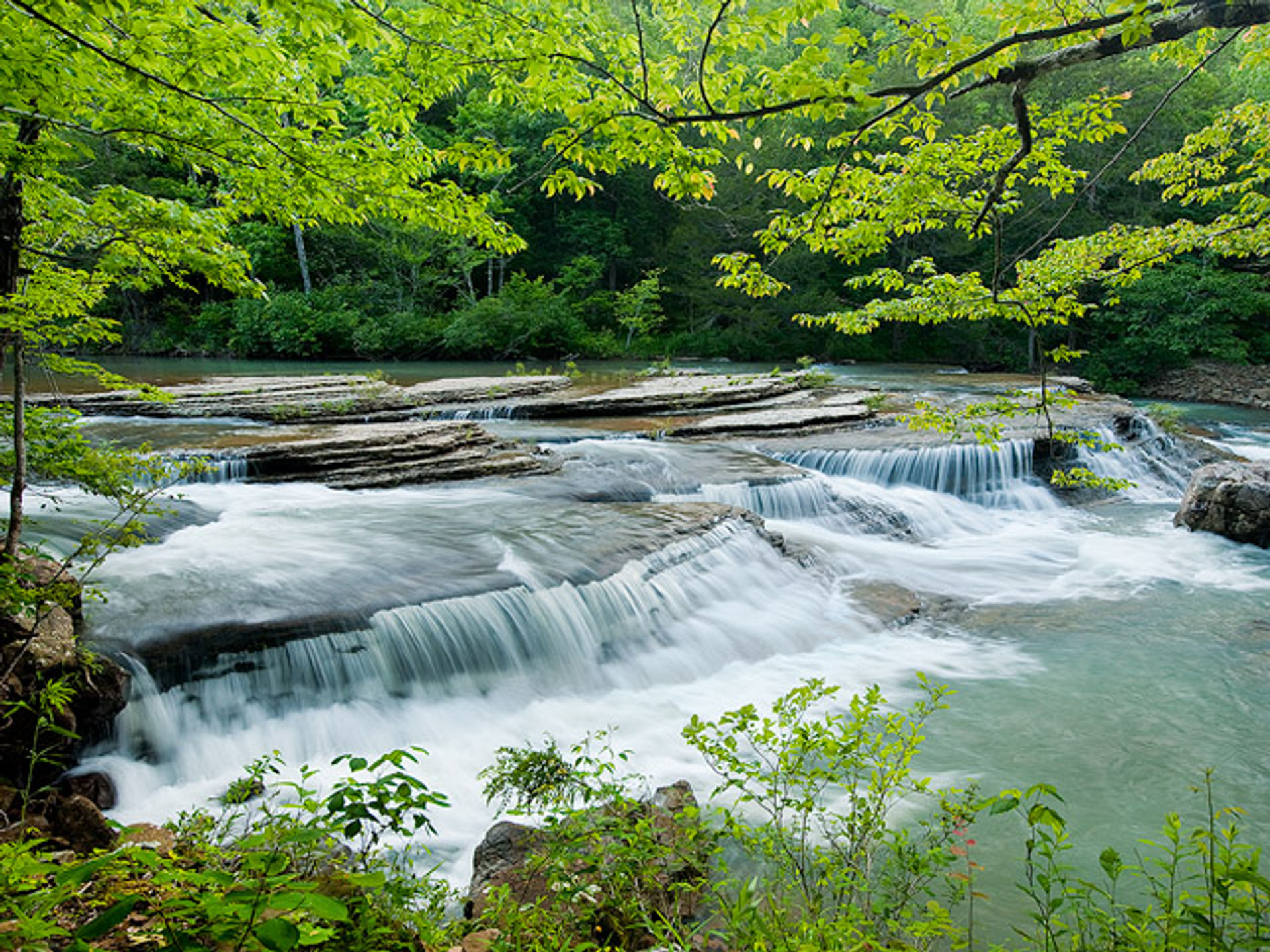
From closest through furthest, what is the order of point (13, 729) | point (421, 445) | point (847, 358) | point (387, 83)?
point (13, 729) < point (387, 83) < point (421, 445) < point (847, 358)

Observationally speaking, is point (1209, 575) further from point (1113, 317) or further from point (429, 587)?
point (1113, 317)

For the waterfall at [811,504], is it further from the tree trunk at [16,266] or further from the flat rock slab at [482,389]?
the flat rock slab at [482,389]

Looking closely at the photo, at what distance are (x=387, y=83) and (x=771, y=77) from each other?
372 centimetres

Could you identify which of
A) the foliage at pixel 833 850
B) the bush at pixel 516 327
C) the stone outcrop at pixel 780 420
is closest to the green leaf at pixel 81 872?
the foliage at pixel 833 850

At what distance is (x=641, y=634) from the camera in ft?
22.0

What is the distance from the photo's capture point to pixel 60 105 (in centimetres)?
391

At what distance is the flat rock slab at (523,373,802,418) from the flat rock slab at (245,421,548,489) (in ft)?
14.1

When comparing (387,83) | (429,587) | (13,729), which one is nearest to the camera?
(13,729)

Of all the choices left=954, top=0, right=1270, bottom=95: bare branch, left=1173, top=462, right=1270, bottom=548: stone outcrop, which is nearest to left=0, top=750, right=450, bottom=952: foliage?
left=954, top=0, right=1270, bottom=95: bare branch

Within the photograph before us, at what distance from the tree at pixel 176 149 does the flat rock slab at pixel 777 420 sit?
8311mm

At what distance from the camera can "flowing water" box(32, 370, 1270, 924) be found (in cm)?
487

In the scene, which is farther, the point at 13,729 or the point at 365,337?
the point at 365,337

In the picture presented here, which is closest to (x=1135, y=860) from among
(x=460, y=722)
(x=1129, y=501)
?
(x=460, y=722)

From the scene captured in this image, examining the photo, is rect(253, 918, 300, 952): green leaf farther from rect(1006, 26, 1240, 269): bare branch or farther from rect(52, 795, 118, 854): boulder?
rect(1006, 26, 1240, 269): bare branch
